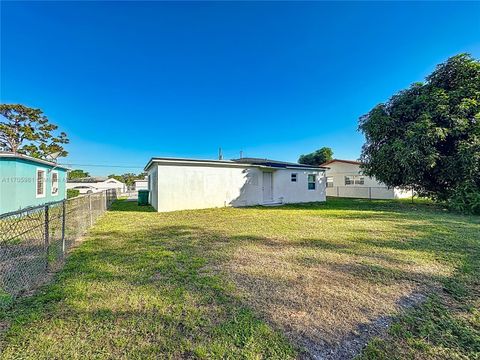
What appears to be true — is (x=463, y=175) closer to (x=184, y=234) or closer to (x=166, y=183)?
(x=184, y=234)

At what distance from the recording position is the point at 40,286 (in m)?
3.10

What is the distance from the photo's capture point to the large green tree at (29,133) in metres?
22.6

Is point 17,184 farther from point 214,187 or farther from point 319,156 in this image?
point 319,156

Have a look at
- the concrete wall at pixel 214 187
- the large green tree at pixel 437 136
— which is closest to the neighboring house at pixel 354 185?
the concrete wall at pixel 214 187

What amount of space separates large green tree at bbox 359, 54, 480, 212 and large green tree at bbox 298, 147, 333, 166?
18420 mm

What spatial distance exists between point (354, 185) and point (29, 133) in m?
33.2

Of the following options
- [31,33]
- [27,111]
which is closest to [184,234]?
[31,33]

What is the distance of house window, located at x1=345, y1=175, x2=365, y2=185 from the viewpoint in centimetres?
2057

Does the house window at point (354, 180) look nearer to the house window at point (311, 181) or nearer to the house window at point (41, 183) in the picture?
the house window at point (311, 181)

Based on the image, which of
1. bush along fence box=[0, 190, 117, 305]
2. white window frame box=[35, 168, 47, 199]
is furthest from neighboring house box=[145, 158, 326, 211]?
bush along fence box=[0, 190, 117, 305]

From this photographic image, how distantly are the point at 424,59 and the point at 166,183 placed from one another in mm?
14222

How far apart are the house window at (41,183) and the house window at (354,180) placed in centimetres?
2262

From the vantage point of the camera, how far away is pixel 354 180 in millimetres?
21156

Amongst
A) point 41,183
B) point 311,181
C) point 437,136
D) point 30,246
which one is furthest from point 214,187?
point 437,136
